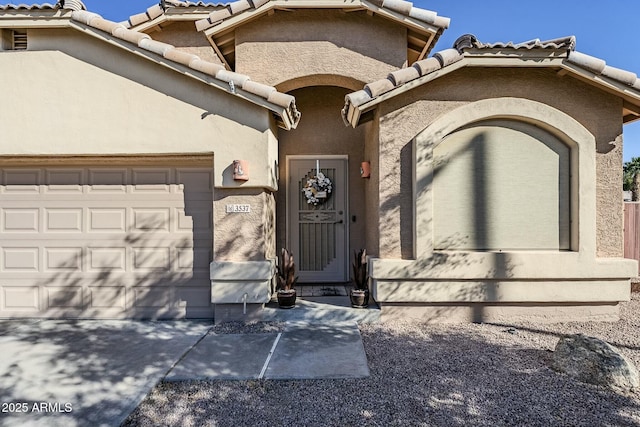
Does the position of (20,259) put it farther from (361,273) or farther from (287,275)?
(361,273)

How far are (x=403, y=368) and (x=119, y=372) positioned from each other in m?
3.77

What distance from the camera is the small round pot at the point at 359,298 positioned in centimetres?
707

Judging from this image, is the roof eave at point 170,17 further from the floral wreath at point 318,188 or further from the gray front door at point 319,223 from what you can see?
the floral wreath at point 318,188

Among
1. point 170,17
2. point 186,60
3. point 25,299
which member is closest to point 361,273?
point 186,60

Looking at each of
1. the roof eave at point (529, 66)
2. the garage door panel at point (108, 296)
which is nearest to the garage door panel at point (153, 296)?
the garage door panel at point (108, 296)

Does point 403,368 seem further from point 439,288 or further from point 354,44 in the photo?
point 354,44

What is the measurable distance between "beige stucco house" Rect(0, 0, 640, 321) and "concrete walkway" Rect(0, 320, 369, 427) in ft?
2.49

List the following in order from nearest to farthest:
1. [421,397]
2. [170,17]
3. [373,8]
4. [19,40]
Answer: [421,397]
[19,40]
[373,8]
[170,17]

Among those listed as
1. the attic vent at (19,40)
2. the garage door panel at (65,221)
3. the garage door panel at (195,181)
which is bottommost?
the garage door panel at (65,221)

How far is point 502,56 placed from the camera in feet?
21.5

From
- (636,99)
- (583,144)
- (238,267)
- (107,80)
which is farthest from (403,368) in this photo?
(107,80)

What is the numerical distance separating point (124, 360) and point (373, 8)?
818 cm

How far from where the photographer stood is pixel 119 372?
4812 millimetres

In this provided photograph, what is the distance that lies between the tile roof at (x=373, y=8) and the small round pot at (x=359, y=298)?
6.06m
